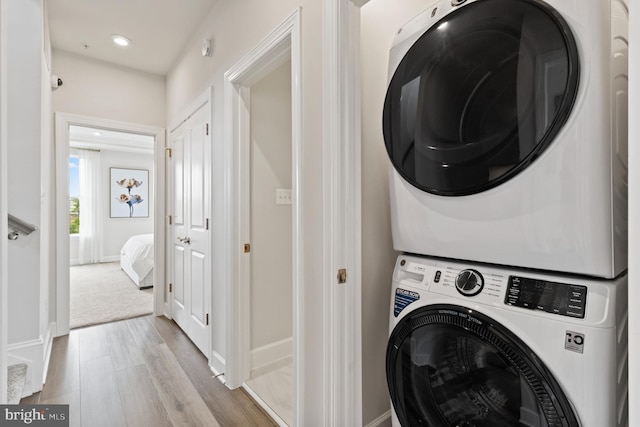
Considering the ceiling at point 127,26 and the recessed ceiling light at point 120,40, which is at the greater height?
the ceiling at point 127,26

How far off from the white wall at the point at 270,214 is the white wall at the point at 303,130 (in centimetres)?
21

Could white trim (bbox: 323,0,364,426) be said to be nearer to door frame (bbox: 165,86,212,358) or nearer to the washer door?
the washer door

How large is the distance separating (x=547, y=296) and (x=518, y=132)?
1.46ft

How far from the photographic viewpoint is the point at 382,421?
146 centimetres

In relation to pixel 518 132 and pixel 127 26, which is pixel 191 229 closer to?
pixel 127 26

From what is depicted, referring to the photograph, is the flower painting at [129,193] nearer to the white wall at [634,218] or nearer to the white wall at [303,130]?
the white wall at [303,130]

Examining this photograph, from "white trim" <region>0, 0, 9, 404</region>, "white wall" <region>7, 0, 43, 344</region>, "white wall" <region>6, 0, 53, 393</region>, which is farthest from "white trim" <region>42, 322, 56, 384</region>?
"white trim" <region>0, 0, 9, 404</region>

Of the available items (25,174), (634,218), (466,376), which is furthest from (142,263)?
(634,218)

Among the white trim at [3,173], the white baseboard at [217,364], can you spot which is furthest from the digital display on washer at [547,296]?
the white baseboard at [217,364]

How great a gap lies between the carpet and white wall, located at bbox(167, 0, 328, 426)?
1.82 m

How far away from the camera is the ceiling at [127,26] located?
227cm

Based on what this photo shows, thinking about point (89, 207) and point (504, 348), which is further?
point (89, 207)

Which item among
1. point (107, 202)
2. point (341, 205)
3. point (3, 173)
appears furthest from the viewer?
point (107, 202)

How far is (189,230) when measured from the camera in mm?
2727
